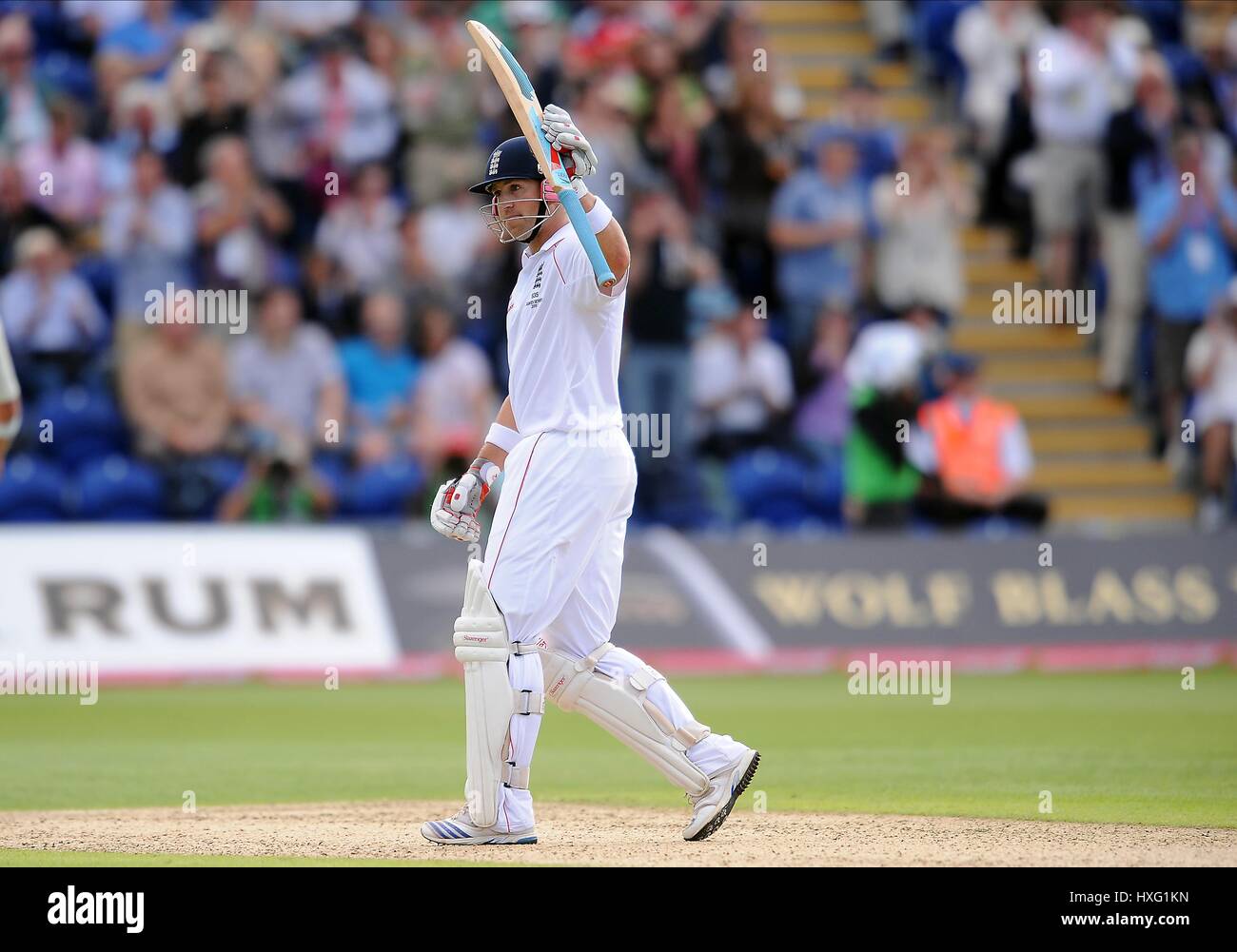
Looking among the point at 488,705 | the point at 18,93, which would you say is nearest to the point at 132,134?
the point at 18,93

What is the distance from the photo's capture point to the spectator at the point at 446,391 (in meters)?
18.0

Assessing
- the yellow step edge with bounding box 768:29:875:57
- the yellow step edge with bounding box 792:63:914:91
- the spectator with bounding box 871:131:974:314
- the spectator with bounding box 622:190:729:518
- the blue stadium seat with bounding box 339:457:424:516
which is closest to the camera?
the blue stadium seat with bounding box 339:457:424:516

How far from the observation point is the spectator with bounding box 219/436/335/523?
17.2 metres

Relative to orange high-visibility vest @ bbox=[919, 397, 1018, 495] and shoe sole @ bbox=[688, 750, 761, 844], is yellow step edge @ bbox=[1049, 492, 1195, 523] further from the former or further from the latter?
shoe sole @ bbox=[688, 750, 761, 844]

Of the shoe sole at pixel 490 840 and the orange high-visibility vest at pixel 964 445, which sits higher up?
the orange high-visibility vest at pixel 964 445

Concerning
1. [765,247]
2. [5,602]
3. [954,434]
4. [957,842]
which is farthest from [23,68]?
[957,842]

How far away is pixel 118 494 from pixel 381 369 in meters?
2.68

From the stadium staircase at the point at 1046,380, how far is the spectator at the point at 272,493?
285 inches

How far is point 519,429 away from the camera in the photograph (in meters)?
8.98

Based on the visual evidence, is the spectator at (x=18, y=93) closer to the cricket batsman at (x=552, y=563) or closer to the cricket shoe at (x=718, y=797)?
the cricket batsman at (x=552, y=563)

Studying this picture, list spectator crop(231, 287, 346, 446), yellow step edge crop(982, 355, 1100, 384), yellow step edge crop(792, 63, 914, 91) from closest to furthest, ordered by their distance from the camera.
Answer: spectator crop(231, 287, 346, 446), yellow step edge crop(982, 355, 1100, 384), yellow step edge crop(792, 63, 914, 91)

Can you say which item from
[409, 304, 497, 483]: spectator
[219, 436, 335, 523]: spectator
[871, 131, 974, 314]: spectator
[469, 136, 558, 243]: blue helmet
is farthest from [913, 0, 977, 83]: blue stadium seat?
[469, 136, 558, 243]: blue helmet

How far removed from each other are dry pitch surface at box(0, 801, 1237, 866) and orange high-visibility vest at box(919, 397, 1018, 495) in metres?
8.84

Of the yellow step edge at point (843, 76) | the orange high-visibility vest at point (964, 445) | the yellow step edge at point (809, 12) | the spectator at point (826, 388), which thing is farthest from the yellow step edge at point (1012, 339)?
the yellow step edge at point (809, 12)
